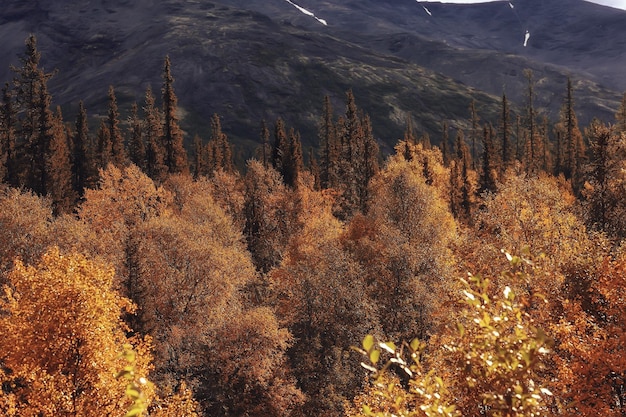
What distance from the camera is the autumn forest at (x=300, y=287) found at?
648 inches

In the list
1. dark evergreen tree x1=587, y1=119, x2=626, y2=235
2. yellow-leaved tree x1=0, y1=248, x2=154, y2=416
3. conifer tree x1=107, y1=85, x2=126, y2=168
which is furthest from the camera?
conifer tree x1=107, y1=85, x2=126, y2=168

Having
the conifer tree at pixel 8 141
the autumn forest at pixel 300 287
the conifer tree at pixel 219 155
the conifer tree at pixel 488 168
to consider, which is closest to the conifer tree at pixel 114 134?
the autumn forest at pixel 300 287

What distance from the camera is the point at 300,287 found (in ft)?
134

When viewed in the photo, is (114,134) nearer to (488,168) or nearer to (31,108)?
(31,108)

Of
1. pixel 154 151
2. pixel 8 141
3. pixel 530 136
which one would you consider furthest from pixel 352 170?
pixel 8 141

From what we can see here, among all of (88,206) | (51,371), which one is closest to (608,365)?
(51,371)

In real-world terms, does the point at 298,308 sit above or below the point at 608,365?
below

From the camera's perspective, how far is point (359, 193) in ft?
255

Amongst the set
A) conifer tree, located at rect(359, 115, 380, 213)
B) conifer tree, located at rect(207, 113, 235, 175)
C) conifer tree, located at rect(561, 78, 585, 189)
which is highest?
conifer tree, located at rect(561, 78, 585, 189)

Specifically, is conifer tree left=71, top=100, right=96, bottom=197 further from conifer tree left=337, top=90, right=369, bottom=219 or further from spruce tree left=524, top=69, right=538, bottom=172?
spruce tree left=524, top=69, right=538, bottom=172

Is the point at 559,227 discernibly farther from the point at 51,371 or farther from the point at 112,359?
the point at 51,371

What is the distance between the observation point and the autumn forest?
648 inches

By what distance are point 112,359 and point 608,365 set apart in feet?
69.3

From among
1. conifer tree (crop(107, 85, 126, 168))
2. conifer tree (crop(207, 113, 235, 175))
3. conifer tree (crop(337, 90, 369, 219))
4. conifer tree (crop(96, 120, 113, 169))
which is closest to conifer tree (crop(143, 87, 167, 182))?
conifer tree (crop(107, 85, 126, 168))
